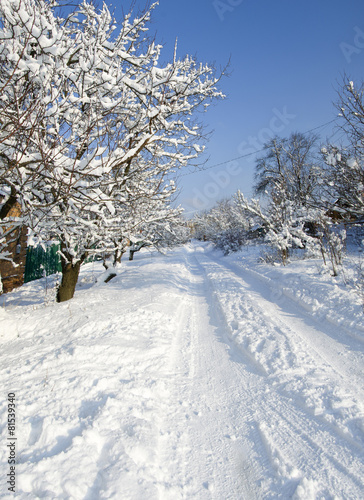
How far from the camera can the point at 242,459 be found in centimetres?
195

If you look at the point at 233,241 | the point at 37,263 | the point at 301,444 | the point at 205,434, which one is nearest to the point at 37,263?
the point at 37,263

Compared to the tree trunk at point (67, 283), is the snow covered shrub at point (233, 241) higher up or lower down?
higher up

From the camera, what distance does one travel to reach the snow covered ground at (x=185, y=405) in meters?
1.70

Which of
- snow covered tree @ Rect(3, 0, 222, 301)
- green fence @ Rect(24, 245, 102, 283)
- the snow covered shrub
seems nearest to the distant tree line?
the snow covered shrub

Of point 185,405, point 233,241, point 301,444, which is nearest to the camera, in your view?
point 301,444

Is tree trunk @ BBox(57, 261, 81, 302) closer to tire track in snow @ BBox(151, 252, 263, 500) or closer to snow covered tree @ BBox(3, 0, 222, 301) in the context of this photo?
snow covered tree @ BBox(3, 0, 222, 301)

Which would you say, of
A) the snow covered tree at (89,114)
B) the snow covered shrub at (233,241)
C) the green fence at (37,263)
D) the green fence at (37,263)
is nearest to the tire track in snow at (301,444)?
the snow covered tree at (89,114)

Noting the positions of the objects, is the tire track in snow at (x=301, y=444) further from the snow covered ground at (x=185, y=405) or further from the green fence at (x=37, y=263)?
the green fence at (x=37, y=263)

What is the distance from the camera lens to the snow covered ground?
5.58 feet

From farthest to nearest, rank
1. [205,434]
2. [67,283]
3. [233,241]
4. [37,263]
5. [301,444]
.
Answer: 1. [233,241]
2. [37,263]
3. [67,283]
4. [205,434]
5. [301,444]

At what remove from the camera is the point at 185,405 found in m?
2.58

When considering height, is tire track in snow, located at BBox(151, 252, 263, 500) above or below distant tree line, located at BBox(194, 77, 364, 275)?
below

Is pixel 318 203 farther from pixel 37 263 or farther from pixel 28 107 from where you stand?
pixel 37 263

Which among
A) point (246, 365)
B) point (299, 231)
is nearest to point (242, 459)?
point (246, 365)
